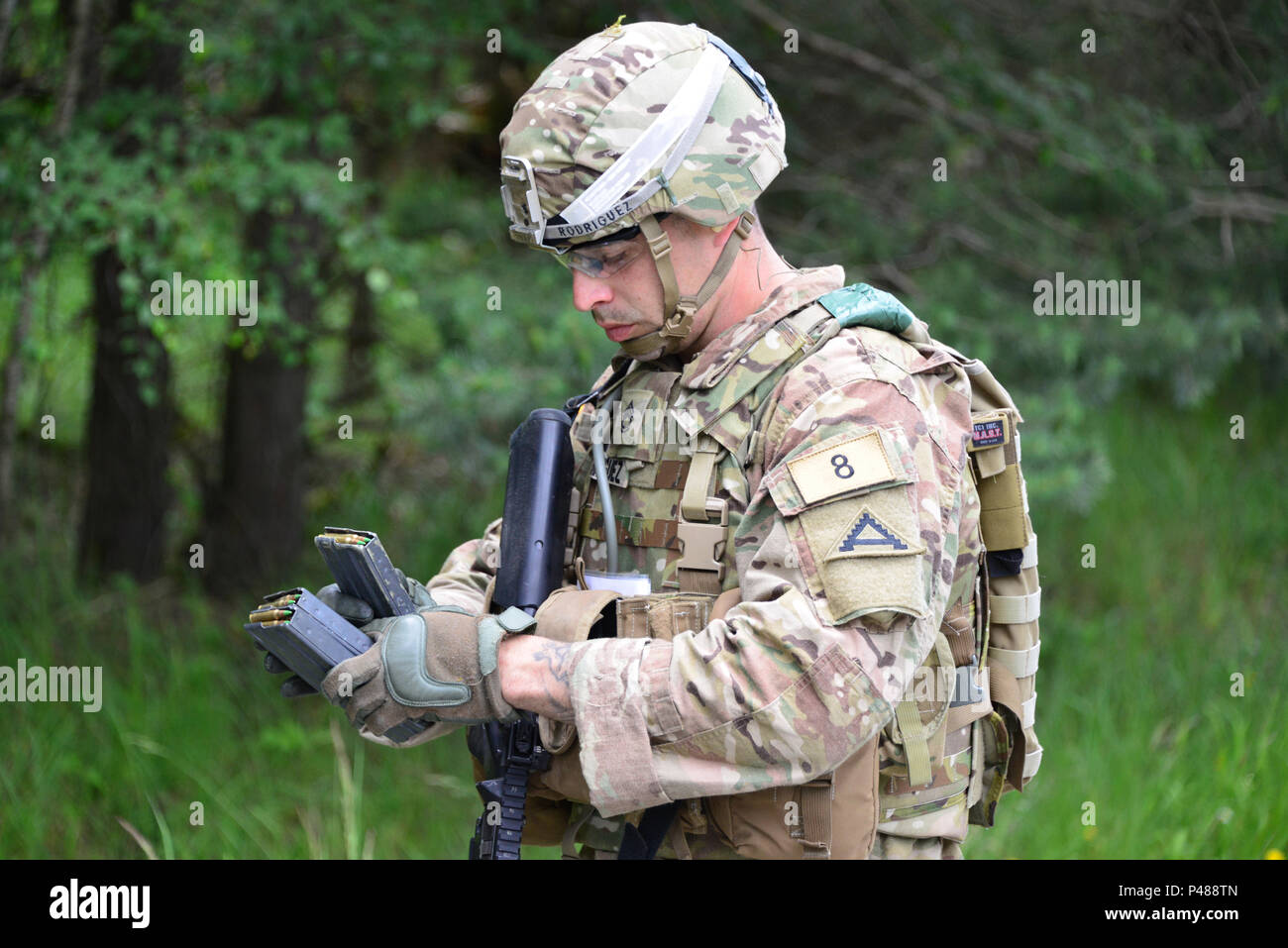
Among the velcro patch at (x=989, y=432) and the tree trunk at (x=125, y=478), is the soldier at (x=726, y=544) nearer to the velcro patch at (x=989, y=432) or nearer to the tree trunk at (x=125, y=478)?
the velcro patch at (x=989, y=432)

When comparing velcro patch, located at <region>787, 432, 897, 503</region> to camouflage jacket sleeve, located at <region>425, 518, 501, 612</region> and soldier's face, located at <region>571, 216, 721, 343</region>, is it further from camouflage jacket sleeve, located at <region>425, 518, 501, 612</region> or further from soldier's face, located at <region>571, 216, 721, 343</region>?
camouflage jacket sleeve, located at <region>425, 518, 501, 612</region>

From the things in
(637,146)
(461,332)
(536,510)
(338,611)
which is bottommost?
(338,611)

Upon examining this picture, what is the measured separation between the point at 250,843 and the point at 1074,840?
2.52m

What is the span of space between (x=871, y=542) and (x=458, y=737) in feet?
9.76

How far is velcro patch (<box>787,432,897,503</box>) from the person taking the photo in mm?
1651

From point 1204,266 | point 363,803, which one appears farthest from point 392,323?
point 1204,266

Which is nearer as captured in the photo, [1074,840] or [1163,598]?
[1074,840]

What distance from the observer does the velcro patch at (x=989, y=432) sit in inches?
78.0

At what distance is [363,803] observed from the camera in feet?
12.8

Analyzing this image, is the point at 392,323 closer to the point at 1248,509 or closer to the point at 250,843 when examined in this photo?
the point at 250,843

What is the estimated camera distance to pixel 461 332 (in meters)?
4.05

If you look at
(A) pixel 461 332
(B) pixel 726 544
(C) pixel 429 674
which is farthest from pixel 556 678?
(A) pixel 461 332

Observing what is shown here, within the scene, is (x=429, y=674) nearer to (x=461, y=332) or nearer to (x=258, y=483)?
(x=461, y=332)

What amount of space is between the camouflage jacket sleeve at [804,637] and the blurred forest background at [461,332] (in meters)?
1.78
